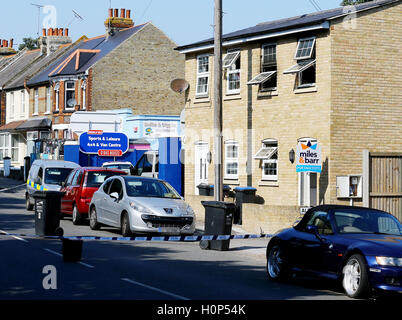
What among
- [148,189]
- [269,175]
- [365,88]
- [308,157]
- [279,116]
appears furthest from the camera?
[269,175]

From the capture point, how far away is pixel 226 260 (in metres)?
17.5

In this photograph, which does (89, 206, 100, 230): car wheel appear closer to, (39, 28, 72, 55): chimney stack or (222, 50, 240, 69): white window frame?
(222, 50, 240, 69): white window frame

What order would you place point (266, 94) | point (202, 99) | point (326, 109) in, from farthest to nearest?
1. point (202, 99)
2. point (266, 94)
3. point (326, 109)

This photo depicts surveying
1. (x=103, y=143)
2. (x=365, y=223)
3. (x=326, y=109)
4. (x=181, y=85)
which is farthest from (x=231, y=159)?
(x=365, y=223)

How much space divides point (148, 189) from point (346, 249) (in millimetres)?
10327

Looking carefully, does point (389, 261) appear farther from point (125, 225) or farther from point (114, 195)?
point (114, 195)

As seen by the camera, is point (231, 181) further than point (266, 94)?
Yes

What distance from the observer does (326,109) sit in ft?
83.0

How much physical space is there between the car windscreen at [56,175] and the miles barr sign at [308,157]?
32.6 ft

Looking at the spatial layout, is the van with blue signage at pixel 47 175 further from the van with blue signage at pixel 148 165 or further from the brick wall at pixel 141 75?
the brick wall at pixel 141 75

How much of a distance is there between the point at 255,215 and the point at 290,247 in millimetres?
9806

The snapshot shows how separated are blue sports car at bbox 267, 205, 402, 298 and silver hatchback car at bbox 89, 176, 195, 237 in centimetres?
642

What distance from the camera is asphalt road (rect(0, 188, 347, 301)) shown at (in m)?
12.0

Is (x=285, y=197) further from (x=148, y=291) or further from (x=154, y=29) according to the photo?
(x=154, y=29)
